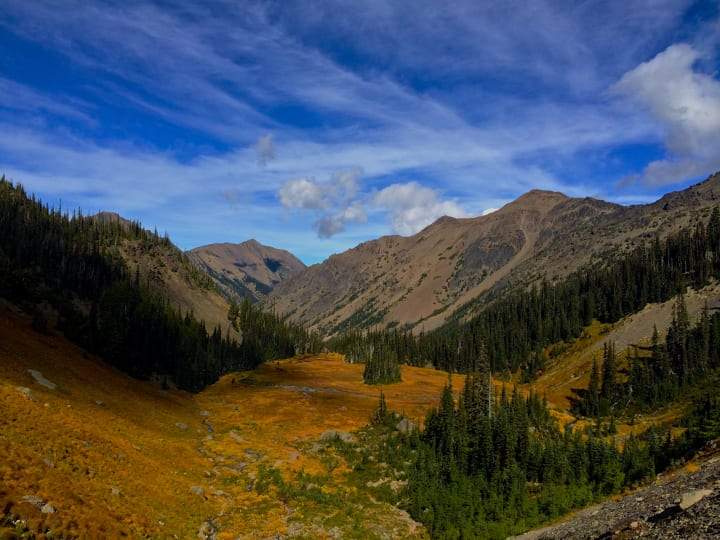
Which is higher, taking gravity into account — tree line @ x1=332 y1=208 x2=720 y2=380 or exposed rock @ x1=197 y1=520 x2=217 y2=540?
tree line @ x1=332 y1=208 x2=720 y2=380

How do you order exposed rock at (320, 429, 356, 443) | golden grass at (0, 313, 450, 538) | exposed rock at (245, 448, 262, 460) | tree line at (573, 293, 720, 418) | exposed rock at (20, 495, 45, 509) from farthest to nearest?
tree line at (573, 293, 720, 418), exposed rock at (320, 429, 356, 443), exposed rock at (245, 448, 262, 460), golden grass at (0, 313, 450, 538), exposed rock at (20, 495, 45, 509)

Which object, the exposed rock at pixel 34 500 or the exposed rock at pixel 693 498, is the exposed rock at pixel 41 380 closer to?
the exposed rock at pixel 34 500

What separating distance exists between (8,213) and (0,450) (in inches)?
7812

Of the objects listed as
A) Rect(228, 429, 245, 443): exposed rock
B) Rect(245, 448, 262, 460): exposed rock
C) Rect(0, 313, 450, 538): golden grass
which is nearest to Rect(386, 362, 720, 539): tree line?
Rect(0, 313, 450, 538): golden grass

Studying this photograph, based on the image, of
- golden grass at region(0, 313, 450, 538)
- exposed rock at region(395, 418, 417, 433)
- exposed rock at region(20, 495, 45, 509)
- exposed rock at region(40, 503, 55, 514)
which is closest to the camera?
exposed rock at region(20, 495, 45, 509)

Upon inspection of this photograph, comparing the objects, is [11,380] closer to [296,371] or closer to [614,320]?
[296,371]

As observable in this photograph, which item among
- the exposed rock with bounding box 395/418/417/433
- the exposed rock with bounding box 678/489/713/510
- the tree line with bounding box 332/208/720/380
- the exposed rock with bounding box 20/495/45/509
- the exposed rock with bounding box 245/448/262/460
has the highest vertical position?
the tree line with bounding box 332/208/720/380

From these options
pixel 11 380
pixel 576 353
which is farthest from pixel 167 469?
pixel 576 353

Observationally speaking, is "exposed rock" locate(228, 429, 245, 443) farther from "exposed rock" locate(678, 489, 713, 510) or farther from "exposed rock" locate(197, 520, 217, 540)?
"exposed rock" locate(678, 489, 713, 510)

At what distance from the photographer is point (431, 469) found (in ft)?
181

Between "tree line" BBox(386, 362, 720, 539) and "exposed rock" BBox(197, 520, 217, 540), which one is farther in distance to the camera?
"tree line" BBox(386, 362, 720, 539)

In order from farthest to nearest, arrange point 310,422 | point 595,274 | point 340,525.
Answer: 1. point 595,274
2. point 310,422
3. point 340,525

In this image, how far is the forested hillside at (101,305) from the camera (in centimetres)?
9569

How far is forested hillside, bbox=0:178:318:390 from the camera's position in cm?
9569
